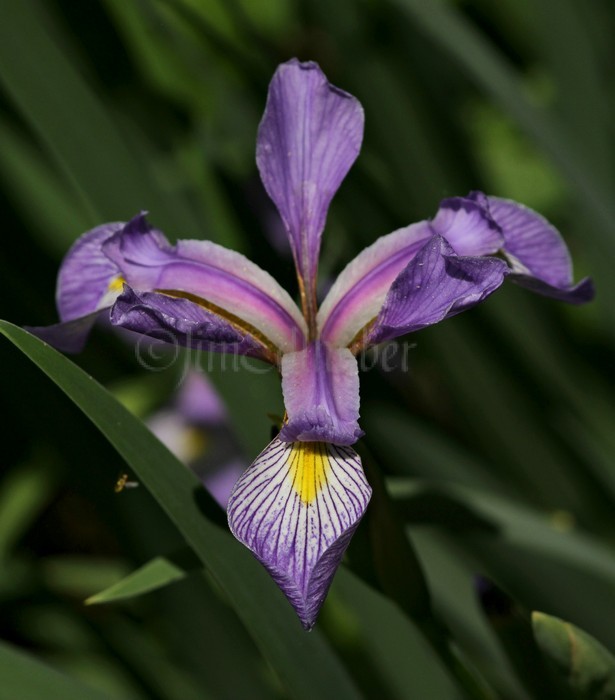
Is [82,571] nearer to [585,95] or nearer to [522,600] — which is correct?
[522,600]

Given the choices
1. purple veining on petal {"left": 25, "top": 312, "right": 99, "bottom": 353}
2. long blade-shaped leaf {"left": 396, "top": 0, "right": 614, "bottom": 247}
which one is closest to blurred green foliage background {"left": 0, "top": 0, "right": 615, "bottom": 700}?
long blade-shaped leaf {"left": 396, "top": 0, "right": 614, "bottom": 247}

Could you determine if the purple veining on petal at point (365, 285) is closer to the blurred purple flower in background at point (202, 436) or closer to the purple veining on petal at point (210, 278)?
the purple veining on petal at point (210, 278)

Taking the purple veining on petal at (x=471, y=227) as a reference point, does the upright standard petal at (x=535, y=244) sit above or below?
below

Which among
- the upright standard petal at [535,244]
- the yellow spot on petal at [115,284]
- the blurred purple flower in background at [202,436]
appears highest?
the yellow spot on petal at [115,284]

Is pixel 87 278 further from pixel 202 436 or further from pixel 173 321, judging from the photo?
pixel 202 436

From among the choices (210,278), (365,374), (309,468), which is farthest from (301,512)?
(365,374)

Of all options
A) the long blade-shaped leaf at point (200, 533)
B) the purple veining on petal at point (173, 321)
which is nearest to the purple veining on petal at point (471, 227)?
the purple veining on petal at point (173, 321)

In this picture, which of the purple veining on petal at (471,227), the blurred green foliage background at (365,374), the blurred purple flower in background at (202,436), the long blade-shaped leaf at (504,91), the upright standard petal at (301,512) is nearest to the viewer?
the upright standard petal at (301,512)
